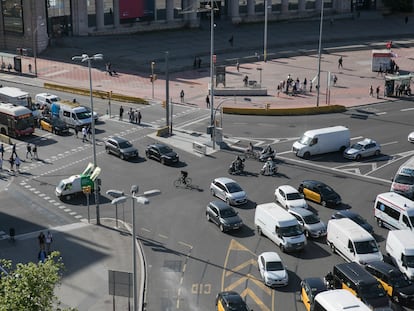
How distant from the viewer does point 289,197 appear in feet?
149

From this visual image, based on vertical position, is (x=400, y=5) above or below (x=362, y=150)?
above

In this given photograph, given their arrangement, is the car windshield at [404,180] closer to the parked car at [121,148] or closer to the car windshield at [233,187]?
the car windshield at [233,187]

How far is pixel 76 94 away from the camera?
76.8m

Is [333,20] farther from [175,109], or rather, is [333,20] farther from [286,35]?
[175,109]

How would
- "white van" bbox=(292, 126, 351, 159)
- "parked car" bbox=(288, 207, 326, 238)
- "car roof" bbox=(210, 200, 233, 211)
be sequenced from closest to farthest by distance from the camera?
"parked car" bbox=(288, 207, 326, 238)
"car roof" bbox=(210, 200, 233, 211)
"white van" bbox=(292, 126, 351, 159)

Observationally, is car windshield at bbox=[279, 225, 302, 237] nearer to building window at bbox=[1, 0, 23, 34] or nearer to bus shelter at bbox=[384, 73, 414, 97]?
bus shelter at bbox=[384, 73, 414, 97]

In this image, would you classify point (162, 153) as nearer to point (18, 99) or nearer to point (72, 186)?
point (72, 186)

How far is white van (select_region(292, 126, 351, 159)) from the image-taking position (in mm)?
56088

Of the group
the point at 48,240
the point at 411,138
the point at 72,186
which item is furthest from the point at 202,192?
the point at 411,138

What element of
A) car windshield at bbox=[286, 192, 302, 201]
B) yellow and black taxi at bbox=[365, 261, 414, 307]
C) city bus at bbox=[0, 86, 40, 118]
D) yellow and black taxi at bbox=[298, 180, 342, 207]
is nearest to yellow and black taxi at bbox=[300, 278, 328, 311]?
yellow and black taxi at bbox=[365, 261, 414, 307]

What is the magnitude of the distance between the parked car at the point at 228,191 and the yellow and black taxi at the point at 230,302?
13.7m

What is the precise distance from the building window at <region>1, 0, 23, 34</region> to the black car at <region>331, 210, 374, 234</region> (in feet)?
225

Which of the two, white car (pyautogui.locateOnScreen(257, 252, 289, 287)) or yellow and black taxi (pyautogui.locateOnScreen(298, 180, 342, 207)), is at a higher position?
yellow and black taxi (pyautogui.locateOnScreen(298, 180, 342, 207))

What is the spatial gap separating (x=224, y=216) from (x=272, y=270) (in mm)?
7285
